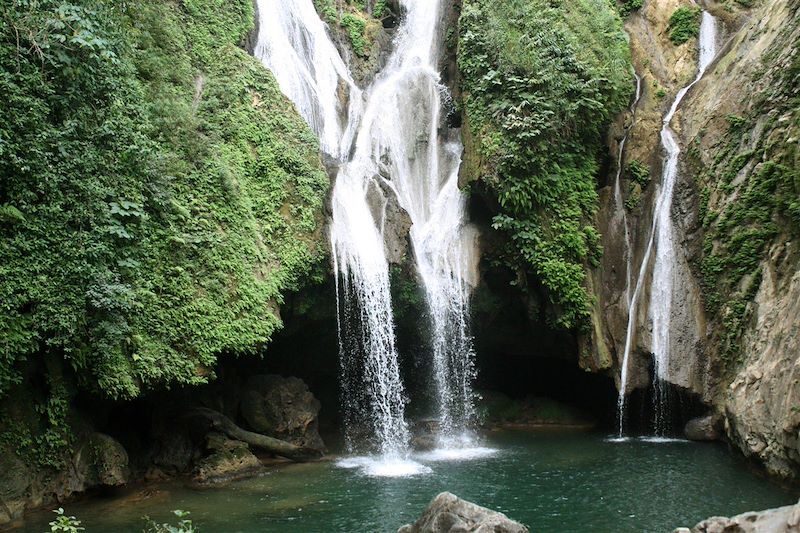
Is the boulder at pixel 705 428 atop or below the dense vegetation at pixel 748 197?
below

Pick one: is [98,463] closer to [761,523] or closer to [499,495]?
[499,495]

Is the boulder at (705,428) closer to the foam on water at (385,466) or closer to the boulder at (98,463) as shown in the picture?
the foam on water at (385,466)

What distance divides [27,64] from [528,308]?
1154cm

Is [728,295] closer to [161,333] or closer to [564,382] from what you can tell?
[564,382]

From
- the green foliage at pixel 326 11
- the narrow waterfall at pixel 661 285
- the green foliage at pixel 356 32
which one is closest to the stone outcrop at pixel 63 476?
the narrow waterfall at pixel 661 285

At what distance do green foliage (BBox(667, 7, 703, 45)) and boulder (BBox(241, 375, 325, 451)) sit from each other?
14214 mm

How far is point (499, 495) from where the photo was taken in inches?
467

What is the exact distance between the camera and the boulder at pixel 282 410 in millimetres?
15000

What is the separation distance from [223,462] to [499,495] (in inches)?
204

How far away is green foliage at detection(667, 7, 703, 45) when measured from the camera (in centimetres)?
2017

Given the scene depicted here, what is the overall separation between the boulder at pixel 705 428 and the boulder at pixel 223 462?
918 centimetres

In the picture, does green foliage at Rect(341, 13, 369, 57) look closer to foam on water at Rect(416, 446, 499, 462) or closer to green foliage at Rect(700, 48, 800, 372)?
green foliage at Rect(700, 48, 800, 372)

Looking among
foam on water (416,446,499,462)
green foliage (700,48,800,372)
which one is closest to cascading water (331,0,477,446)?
foam on water (416,446,499,462)

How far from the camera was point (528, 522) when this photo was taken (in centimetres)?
1048
